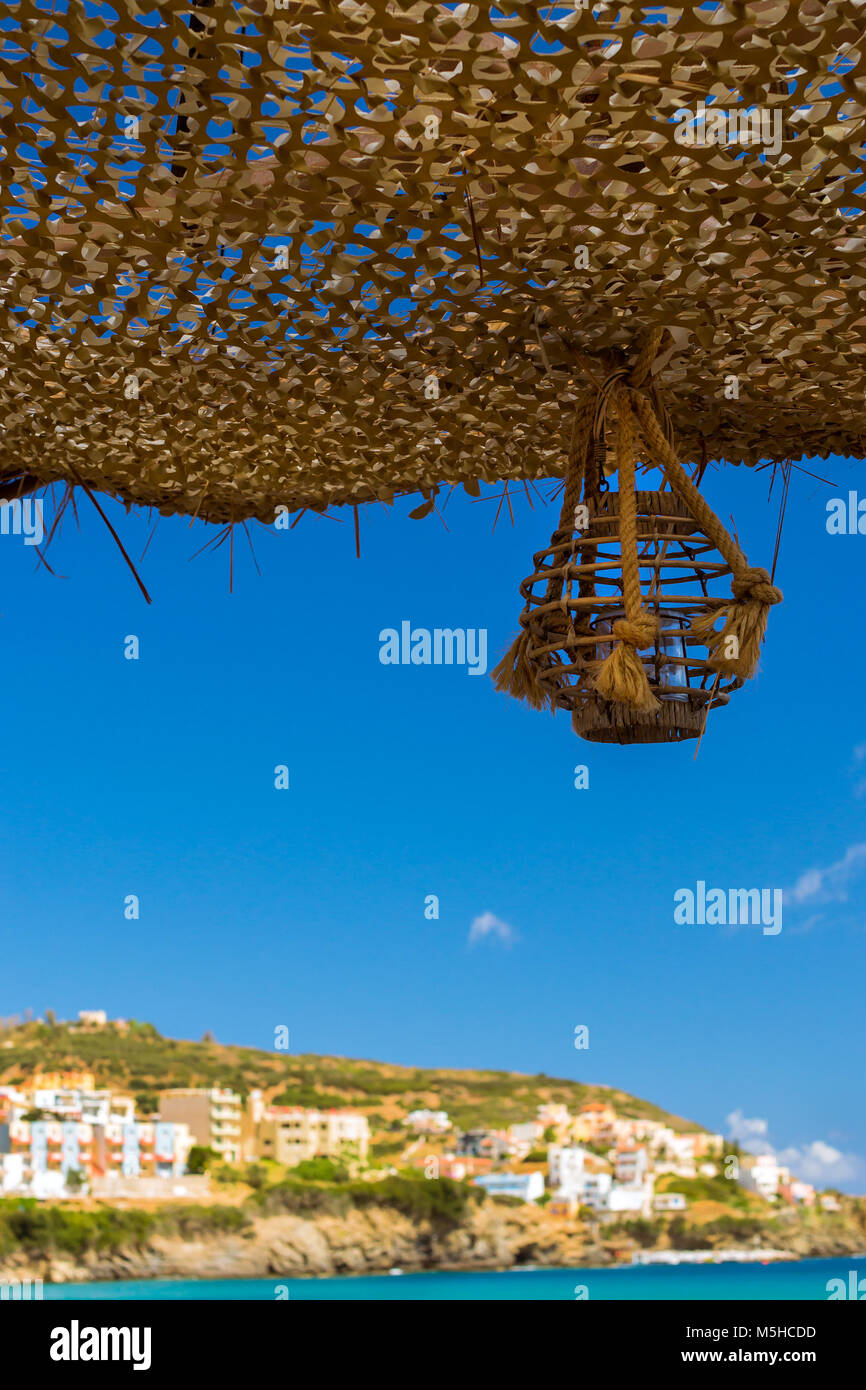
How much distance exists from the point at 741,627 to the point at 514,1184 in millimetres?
5987

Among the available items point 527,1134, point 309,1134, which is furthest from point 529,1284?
point 309,1134

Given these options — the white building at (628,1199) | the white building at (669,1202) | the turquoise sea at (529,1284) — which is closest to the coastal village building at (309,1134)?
the turquoise sea at (529,1284)

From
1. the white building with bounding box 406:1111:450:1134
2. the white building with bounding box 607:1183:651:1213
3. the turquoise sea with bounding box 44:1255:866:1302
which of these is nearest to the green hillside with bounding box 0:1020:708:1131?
the white building with bounding box 406:1111:450:1134

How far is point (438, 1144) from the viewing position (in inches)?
287

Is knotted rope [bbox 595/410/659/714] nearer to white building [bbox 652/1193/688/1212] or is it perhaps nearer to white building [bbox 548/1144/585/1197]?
white building [bbox 548/1144/585/1197]

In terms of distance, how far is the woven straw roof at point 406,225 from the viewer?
1455 millimetres

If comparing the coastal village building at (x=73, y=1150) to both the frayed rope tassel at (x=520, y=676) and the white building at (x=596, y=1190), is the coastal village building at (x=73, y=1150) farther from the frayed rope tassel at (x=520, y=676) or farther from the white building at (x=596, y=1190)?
the frayed rope tassel at (x=520, y=676)

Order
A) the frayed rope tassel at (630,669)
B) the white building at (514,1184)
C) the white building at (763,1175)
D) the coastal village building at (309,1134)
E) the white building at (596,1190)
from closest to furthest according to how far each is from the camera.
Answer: the frayed rope tassel at (630,669), the white building at (596,1190), the white building at (514,1184), the coastal village building at (309,1134), the white building at (763,1175)

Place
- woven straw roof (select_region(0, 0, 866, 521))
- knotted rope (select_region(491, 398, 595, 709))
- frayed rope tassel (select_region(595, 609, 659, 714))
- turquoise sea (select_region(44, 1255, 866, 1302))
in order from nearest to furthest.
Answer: woven straw roof (select_region(0, 0, 866, 521)) < frayed rope tassel (select_region(595, 609, 659, 714)) < knotted rope (select_region(491, 398, 595, 709)) < turquoise sea (select_region(44, 1255, 866, 1302))

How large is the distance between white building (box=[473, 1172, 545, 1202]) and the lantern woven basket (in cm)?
567

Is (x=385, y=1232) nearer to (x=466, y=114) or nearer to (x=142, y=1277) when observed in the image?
(x=142, y=1277)

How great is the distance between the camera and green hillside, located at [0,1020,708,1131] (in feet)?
24.1

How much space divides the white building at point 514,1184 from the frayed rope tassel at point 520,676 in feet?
18.3

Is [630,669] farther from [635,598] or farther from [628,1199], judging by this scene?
[628,1199]
